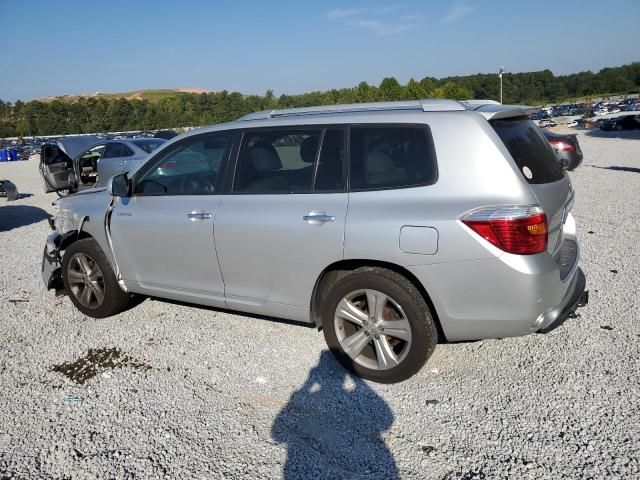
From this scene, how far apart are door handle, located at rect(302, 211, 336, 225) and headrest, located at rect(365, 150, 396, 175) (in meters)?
0.40

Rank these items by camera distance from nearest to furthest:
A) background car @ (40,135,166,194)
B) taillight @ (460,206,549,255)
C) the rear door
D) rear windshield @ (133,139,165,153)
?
taillight @ (460,206,549,255), background car @ (40,135,166,194), the rear door, rear windshield @ (133,139,165,153)

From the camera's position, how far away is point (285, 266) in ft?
11.9

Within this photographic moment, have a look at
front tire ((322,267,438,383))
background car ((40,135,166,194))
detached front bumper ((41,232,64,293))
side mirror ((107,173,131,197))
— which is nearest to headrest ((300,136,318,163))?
front tire ((322,267,438,383))

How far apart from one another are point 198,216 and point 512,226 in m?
2.31

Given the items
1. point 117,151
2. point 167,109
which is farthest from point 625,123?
point 167,109

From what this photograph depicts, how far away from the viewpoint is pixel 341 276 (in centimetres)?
354

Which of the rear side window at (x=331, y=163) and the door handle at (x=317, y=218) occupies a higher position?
the rear side window at (x=331, y=163)

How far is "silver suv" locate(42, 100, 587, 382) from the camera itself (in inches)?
118

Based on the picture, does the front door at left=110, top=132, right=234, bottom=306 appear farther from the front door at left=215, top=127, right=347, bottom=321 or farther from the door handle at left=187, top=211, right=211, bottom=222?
the front door at left=215, top=127, right=347, bottom=321

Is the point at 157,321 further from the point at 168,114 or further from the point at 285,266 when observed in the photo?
the point at 168,114

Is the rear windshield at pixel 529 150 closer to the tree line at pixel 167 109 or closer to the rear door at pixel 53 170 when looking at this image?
the rear door at pixel 53 170

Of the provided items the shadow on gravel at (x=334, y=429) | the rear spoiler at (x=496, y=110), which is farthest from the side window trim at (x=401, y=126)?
the shadow on gravel at (x=334, y=429)

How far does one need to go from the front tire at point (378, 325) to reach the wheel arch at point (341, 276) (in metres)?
0.05

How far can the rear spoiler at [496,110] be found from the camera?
10.6 ft
